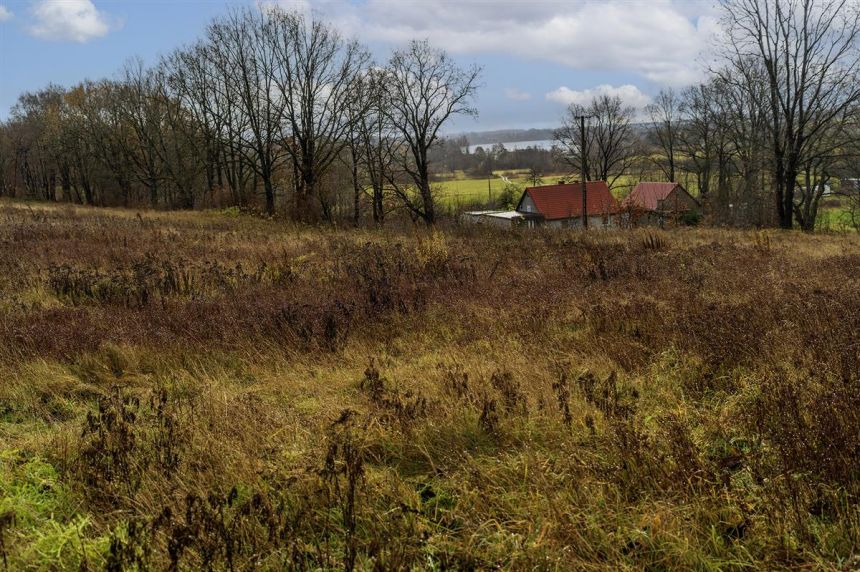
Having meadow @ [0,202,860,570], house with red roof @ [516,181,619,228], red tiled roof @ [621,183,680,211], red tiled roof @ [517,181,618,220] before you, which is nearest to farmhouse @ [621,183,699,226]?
red tiled roof @ [621,183,680,211]

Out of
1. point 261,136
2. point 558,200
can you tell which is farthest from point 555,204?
point 261,136

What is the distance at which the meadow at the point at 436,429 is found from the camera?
2580 millimetres

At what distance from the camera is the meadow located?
2580 millimetres

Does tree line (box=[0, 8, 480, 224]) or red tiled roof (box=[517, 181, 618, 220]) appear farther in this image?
red tiled roof (box=[517, 181, 618, 220])

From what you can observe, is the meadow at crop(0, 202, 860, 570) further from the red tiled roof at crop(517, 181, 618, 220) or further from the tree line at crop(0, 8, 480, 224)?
the red tiled roof at crop(517, 181, 618, 220)

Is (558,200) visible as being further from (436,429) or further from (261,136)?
(436,429)

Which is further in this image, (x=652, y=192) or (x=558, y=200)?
(x=558, y=200)

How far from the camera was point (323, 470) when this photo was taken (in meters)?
3.00

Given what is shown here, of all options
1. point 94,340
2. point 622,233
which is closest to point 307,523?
point 94,340

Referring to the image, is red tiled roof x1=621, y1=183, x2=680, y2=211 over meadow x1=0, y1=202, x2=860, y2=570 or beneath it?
over

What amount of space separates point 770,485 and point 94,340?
20.4ft

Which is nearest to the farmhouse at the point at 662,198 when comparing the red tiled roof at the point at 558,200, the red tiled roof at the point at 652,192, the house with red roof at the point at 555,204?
the red tiled roof at the point at 652,192

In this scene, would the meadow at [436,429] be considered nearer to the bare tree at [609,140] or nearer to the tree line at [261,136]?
the tree line at [261,136]

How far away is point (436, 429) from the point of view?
3.64 meters
